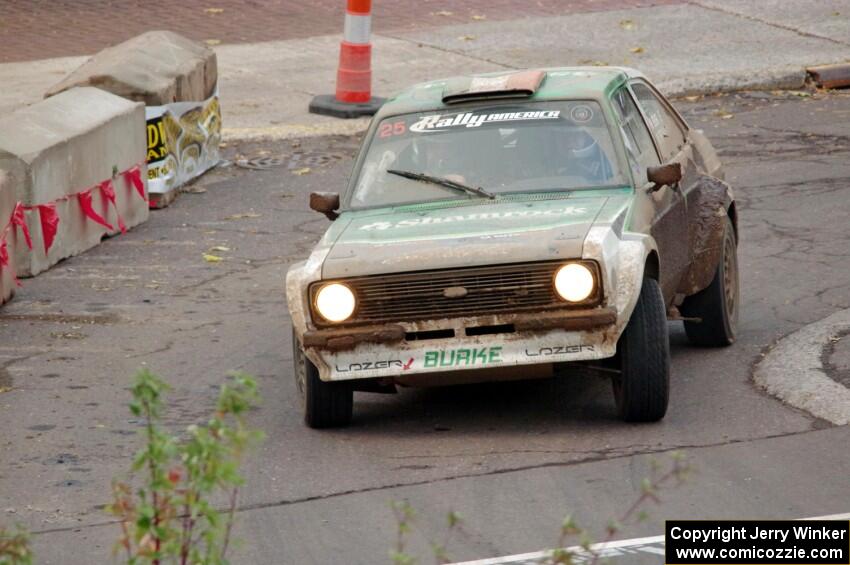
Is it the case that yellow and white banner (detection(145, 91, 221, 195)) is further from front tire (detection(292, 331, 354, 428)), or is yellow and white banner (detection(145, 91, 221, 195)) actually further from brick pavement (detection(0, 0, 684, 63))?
front tire (detection(292, 331, 354, 428))

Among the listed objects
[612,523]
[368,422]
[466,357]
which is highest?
[612,523]

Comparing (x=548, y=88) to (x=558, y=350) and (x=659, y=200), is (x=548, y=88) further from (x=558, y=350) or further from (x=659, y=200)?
(x=558, y=350)

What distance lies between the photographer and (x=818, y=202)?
41.2 feet

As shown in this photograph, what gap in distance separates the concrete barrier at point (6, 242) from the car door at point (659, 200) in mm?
4208

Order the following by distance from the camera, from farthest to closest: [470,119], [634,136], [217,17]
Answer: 1. [217,17]
2. [634,136]
3. [470,119]

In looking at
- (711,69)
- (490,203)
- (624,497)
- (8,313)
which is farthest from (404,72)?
(624,497)

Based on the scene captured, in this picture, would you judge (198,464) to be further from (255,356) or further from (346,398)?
(255,356)

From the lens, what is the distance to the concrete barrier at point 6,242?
426 inches

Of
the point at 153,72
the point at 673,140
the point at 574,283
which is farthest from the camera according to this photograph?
the point at 153,72

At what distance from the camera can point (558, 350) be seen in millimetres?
7359

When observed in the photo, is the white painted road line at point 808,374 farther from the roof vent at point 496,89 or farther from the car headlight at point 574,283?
the roof vent at point 496,89

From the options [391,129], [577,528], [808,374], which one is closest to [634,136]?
[391,129]

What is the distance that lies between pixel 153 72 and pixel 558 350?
7.57 meters

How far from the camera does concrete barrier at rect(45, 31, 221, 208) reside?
45.1ft
